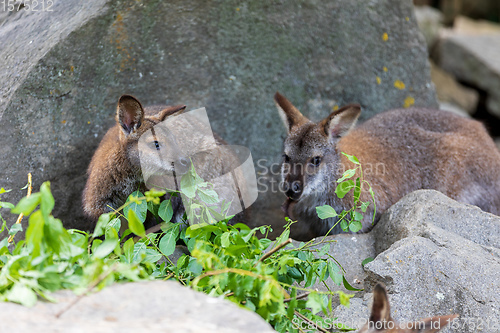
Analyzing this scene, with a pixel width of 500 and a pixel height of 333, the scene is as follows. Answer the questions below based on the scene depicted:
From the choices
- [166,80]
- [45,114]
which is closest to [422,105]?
[166,80]

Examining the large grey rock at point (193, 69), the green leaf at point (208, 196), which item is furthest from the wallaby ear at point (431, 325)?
the large grey rock at point (193, 69)

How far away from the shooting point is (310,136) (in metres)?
4.77

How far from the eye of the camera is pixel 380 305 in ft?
8.54

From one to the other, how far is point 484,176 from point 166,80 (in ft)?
11.0

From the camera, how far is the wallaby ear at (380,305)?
2.58 m

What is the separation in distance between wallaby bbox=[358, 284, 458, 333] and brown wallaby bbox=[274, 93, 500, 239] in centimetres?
190

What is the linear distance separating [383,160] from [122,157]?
2546mm

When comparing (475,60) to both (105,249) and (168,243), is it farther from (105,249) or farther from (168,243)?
(105,249)

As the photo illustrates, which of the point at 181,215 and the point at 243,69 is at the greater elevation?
the point at 243,69

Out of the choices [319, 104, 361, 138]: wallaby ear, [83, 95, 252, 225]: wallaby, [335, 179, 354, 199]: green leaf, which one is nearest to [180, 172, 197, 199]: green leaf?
[83, 95, 252, 225]: wallaby

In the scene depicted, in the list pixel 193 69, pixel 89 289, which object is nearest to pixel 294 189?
pixel 193 69

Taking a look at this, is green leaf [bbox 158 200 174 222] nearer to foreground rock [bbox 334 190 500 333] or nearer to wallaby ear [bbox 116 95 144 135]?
wallaby ear [bbox 116 95 144 135]

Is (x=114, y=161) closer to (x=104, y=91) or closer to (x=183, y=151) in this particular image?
(x=183, y=151)

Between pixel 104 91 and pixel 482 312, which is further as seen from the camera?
pixel 104 91
